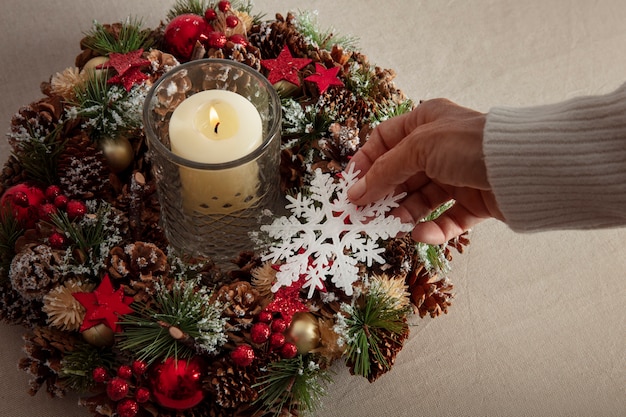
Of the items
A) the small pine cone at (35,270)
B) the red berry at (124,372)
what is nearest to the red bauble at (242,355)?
the red berry at (124,372)

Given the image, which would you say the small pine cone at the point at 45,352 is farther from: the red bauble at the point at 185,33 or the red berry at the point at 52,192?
the red bauble at the point at 185,33

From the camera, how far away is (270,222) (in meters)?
0.77

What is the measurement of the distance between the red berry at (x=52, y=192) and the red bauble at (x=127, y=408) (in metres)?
0.25

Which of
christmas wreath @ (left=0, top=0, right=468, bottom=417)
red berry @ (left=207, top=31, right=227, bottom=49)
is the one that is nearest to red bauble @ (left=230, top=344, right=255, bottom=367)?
christmas wreath @ (left=0, top=0, right=468, bottom=417)

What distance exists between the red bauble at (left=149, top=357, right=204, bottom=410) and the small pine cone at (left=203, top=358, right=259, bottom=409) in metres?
0.01

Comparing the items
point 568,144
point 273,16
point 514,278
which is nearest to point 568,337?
point 514,278

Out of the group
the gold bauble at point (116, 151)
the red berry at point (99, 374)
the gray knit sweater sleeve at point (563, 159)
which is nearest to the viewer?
the gray knit sweater sleeve at point (563, 159)

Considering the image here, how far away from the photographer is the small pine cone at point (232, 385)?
0.69m

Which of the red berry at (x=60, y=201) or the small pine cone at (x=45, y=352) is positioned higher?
the red berry at (x=60, y=201)

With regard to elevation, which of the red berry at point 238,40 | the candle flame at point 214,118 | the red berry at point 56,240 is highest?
the red berry at point 238,40

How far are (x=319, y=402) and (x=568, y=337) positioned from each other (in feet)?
1.15

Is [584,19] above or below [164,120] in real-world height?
below

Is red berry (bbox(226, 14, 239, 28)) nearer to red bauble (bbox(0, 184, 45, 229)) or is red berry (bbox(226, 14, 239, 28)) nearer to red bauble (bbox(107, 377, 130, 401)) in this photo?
red bauble (bbox(0, 184, 45, 229))

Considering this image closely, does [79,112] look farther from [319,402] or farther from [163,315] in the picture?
[319,402]
